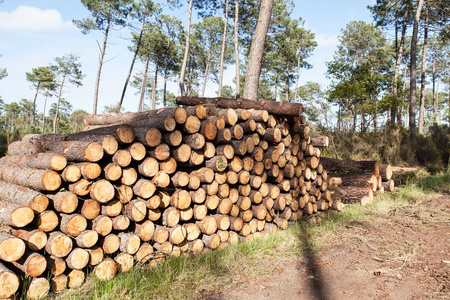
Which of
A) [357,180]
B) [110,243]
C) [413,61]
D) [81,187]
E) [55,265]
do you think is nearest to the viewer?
[55,265]

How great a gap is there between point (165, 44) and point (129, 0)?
5498 mm

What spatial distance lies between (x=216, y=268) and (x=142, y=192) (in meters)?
1.24

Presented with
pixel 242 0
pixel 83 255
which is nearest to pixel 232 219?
pixel 83 255

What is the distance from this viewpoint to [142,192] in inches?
127

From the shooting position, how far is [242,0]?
22.1 m

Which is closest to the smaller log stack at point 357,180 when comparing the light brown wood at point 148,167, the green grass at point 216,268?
the green grass at point 216,268

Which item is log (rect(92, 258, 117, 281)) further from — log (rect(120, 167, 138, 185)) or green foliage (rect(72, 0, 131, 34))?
green foliage (rect(72, 0, 131, 34))

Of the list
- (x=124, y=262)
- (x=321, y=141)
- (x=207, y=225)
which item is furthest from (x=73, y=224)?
(x=321, y=141)

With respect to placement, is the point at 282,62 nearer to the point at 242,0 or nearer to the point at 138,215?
the point at 242,0

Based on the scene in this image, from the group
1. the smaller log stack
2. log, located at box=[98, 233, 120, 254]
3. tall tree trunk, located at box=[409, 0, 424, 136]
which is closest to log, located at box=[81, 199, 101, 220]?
log, located at box=[98, 233, 120, 254]

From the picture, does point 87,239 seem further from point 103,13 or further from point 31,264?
point 103,13

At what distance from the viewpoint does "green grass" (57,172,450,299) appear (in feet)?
9.00

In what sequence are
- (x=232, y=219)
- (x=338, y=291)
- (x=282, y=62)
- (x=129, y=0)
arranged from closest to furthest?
(x=338, y=291) → (x=232, y=219) → (x=129, y=0) → (x=282, y=62)

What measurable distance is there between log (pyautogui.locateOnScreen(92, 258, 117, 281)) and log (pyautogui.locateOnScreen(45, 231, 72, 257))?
35 cm
